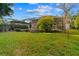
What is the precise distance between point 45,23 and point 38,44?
202 mm

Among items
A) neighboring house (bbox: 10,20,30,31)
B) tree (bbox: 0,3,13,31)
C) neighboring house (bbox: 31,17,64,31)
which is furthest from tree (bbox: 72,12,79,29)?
tree (bbox: 0,3,13,31)

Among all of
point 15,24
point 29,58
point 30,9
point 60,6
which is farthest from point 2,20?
point 60,6

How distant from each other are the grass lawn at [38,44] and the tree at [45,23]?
5 centimetres

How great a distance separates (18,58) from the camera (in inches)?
51.3

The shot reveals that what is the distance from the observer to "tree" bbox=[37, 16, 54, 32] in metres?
1.34

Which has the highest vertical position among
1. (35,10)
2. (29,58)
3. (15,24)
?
(35,10)

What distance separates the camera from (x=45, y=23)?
1.36 metres

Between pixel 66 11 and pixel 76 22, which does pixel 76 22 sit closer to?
pixel 76 22

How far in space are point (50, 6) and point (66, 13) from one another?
159 millimetres

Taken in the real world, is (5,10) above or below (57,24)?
above

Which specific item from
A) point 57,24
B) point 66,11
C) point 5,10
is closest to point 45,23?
point 57,24

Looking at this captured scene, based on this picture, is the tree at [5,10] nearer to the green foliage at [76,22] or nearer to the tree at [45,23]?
the tree at [45,23]

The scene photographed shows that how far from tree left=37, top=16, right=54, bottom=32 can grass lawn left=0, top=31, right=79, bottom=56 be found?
55 mm

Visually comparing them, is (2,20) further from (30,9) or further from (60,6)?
(60,6)
